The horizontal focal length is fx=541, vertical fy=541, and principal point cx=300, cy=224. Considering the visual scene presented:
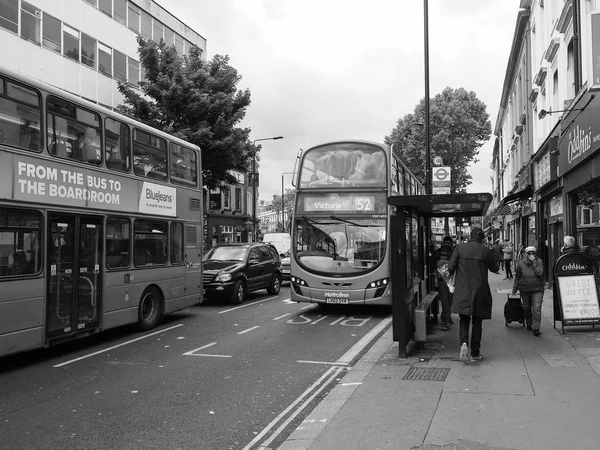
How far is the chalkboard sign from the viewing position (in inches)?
361

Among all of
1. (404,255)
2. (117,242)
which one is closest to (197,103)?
(117,242)

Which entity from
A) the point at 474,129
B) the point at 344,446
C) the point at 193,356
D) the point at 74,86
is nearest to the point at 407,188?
the point at 193,356

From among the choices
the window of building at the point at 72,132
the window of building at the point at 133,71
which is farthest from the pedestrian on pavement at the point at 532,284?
the window of building at the point at 133,71

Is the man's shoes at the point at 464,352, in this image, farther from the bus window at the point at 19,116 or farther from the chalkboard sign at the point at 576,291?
the bus window at the point at 19,116

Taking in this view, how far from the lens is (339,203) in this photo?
12.6m

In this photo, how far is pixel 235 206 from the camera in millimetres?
44938

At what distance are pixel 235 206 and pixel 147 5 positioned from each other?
18.8 metres

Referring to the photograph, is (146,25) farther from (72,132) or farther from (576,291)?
(576,291)

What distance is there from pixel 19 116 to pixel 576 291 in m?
9.16

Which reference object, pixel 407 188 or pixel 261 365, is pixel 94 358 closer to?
pixel 261 365

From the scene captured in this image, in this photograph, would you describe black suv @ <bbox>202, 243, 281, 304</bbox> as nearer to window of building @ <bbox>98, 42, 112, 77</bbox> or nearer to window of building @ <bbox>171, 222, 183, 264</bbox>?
window of building @ <bbox>171, 222, 183, 264</bbox>

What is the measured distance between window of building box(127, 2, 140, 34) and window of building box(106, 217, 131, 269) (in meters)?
21.7

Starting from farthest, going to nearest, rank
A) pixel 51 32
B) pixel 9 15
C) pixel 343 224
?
pixel 51 32
pixel 9 15
pixel 343 224

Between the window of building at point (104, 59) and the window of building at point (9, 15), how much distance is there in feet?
16.9
